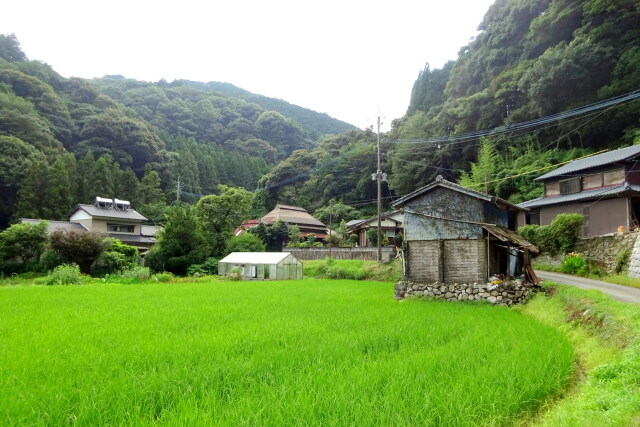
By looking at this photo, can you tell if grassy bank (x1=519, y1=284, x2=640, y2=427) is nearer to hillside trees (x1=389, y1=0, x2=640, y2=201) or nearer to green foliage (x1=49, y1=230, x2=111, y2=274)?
hillside trees (x1=389, y1=0, x2=640, y2=201)

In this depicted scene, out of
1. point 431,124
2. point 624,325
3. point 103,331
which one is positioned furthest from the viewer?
point 431,124

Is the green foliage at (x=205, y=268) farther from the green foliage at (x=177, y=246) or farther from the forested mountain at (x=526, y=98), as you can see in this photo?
the forested mountain at (x=526, y=98)

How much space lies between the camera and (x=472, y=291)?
472 inches

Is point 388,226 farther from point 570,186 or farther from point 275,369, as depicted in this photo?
point 275,369

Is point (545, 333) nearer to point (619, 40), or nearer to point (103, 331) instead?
point (103, 331)

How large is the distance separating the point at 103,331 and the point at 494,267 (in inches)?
467

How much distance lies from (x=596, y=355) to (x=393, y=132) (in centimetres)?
4575

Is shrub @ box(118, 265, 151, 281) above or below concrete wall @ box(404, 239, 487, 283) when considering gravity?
below

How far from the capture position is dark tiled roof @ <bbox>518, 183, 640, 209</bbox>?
16753 millimetres

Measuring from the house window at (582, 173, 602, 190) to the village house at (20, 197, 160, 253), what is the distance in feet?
101

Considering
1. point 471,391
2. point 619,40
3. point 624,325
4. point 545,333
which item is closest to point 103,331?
point 471,391

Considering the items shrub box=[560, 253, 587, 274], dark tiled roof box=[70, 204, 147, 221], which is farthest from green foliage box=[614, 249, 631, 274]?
dark tiled roof box=[70, 204, 147, 221]

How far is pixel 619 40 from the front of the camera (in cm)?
2552

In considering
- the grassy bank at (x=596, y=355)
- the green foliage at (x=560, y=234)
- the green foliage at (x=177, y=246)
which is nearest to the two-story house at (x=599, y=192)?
the green foliage at (x=560, y=234)
